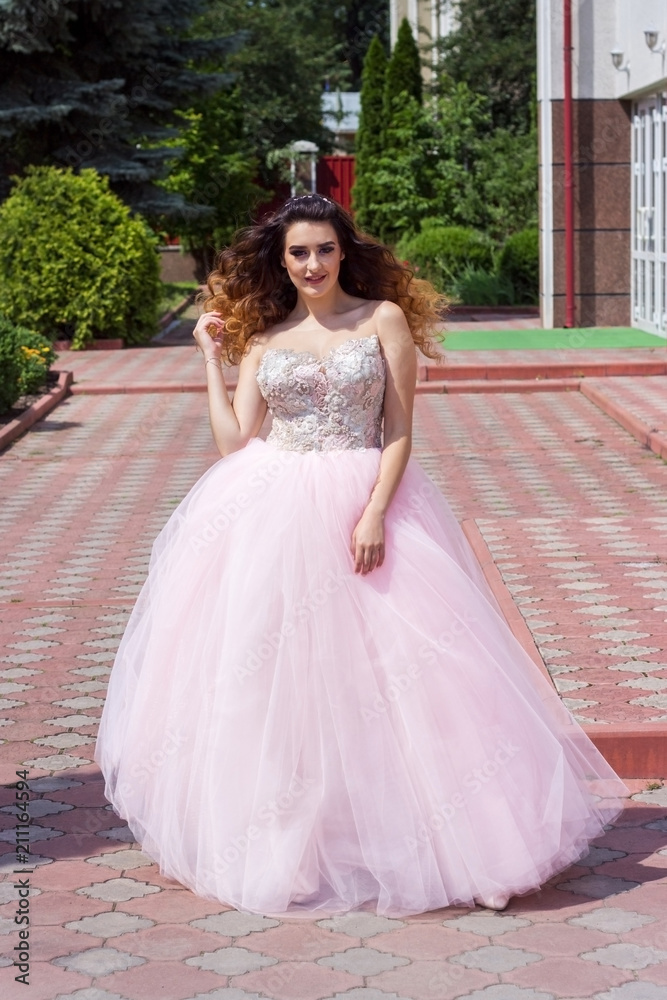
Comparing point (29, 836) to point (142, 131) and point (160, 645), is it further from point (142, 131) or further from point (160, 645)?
point (142, 131)

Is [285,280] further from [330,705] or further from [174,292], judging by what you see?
[174,292]

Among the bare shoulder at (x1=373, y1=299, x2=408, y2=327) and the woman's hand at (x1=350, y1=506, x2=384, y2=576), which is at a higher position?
the bare shoulder at (x1=373, y1=299, x2=408, y2=327)

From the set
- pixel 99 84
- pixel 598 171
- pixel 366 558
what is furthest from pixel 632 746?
pixel 99 84

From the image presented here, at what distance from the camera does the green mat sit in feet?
59.5

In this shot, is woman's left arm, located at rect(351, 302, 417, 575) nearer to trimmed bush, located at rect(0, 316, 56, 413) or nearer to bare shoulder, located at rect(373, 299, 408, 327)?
bare shoulder, located at rect(373, 299, 408, 327)

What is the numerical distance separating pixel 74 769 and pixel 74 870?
868mm

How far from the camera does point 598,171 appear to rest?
20.2 metres

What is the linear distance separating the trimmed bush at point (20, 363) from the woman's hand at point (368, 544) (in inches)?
399

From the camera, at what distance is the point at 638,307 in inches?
794

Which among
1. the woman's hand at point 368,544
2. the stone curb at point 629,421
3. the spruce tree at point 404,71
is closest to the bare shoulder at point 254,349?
the woman's hand at point 368,544

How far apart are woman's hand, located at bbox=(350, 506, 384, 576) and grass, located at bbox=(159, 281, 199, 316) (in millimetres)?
21594

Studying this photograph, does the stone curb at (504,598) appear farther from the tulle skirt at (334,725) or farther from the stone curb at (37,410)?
the stone curb at (37,410)

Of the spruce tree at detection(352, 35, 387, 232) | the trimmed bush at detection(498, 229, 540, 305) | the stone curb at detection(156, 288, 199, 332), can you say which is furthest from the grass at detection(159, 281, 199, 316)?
the trimmed bush at detection(498, 229, 540, 305)

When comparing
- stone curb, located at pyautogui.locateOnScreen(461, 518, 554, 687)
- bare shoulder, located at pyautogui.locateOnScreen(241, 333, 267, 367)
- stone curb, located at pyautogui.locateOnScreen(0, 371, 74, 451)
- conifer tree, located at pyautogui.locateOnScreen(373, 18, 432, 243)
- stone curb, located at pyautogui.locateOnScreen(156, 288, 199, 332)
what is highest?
conifer tree, located at pyautogui.locateOnScreen(373, 18, 432, 243)
